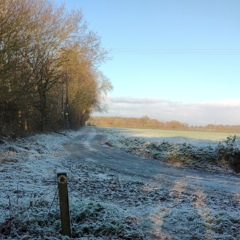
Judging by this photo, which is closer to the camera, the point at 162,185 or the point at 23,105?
the point at 162,185

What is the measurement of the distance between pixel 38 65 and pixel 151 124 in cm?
6290

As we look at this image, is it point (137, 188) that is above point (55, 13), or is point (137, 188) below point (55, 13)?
below

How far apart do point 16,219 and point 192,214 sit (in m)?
3.32

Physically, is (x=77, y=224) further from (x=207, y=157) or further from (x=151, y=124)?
(x=151, y=124)

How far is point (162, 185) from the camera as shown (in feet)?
28.0

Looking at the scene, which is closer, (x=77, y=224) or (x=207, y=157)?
(x=77, y=224)

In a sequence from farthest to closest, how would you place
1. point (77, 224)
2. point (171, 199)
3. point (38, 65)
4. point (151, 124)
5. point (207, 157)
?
point (151, 124)
point (38, 65)
point (207, 157)
point (171, 199)
point (77, 224)

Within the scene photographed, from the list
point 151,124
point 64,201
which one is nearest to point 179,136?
point 64,201

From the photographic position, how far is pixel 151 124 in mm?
84562

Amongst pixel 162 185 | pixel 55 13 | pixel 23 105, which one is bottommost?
pixel 162 185

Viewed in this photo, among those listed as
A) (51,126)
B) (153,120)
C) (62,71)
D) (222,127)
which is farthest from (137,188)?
(153,120)

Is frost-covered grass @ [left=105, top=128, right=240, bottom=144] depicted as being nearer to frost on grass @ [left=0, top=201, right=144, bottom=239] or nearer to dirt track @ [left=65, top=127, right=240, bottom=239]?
dirt track @ [left=65, top=127, right=240, bottom=239]

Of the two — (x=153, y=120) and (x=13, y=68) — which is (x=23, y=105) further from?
(x=153, y=120)

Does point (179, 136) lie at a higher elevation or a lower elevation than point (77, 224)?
higher
